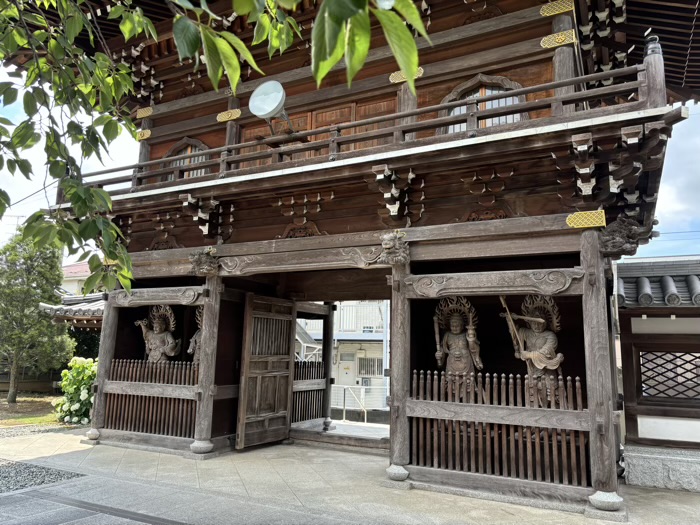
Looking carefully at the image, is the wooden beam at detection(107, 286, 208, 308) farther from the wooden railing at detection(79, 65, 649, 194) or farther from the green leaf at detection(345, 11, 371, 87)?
the green leaf at detection(345, 11, 371, 87)

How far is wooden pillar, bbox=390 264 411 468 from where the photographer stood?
6453 mm

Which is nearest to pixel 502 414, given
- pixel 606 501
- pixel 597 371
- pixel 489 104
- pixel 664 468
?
pixel 597 371

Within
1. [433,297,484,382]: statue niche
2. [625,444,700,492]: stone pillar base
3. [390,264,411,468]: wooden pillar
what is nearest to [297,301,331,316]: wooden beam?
[433,297,484,382]: statue niche

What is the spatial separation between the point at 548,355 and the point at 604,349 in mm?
976

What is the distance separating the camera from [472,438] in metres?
6.15

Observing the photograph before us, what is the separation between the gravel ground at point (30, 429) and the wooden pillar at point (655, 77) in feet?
40.0

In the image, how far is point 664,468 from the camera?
6.72 meters

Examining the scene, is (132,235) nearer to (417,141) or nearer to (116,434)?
(116,434)

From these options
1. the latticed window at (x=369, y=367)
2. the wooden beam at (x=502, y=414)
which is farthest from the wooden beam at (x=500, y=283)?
the latticed window at (x=369, y=367)

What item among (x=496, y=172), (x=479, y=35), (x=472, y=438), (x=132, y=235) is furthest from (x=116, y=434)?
(x=479, y=35)

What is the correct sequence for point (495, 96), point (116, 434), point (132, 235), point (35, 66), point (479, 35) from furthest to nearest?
point (132, 235)
point (116, 434)
point (479, 35)
point (495, 96)
point (35, 66)

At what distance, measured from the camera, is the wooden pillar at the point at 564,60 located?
20.9 ft

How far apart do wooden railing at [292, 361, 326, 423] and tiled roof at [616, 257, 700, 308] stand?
629cm

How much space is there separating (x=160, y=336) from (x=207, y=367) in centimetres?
174
